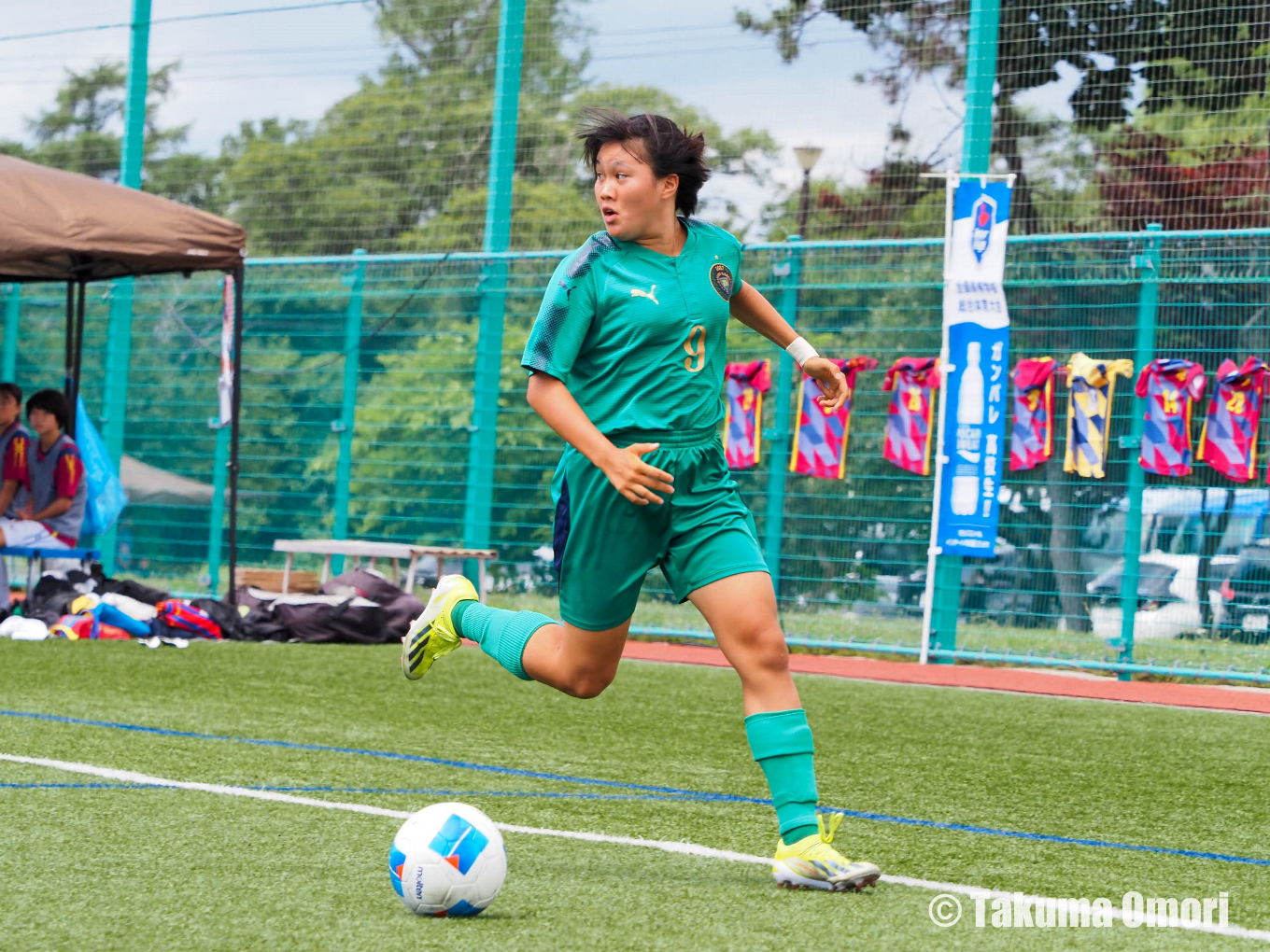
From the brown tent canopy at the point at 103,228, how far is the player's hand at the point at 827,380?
252 inches

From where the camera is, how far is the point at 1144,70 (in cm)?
1050

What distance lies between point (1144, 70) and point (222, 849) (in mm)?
8905

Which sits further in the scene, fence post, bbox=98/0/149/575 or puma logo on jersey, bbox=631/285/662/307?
fence post, bbox=98/0/149/575

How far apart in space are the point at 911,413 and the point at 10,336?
8.45 metres

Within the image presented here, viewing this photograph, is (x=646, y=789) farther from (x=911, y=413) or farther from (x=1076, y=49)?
(x=1076, y=49)

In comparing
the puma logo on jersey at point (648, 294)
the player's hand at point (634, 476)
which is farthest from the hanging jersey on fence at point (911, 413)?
the player's hand at point (634, 476)

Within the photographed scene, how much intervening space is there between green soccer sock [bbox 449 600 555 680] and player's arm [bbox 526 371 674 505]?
65 centimetres

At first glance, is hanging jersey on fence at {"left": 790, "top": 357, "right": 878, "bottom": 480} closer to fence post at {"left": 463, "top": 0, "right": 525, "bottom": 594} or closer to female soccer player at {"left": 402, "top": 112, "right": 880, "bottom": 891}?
fence post at {"left": 463, "top": 0, "right": 525, "bottom": 594}

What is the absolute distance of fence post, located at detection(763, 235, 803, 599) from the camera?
10.7m

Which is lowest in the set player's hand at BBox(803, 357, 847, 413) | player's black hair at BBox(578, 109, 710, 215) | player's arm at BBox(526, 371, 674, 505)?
player's arm at BBox(526, 371, 674, 505)

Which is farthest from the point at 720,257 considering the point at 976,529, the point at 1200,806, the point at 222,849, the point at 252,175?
the point at 252,175

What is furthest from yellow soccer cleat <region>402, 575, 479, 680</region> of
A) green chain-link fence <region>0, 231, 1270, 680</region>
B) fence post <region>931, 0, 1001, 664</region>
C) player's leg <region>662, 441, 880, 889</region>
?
green chain-link fence <region>0, 231, 1270, 680</region>

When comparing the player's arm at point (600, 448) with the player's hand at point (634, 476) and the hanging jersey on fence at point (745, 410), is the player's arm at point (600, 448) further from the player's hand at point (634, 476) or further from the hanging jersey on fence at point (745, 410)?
the hanging jersey on fence at point (745, 410)

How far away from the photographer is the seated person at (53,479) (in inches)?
395
